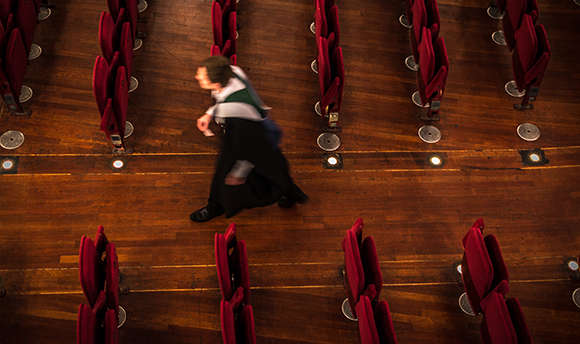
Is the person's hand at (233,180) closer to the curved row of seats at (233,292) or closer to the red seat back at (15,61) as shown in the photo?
the curved row of seats at (233,292)

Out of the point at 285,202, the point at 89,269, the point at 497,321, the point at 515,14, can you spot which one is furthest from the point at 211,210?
the point at 515,14

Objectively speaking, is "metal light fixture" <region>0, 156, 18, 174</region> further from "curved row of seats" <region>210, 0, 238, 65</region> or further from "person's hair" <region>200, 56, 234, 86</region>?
"person's hair" <region>200, 56, 234, 86</region>

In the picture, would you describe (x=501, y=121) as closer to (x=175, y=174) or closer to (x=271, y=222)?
(x=271, y=222)

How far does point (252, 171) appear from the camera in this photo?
159 cm

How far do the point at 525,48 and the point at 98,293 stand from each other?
4.40ft

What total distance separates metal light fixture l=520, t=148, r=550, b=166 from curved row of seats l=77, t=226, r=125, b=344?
3.91 ft

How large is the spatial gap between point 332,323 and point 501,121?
85 centimetres

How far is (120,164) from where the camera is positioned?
1895 millimetres

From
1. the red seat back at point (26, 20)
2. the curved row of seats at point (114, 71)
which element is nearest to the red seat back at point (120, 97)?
the curved row of seats at point (114, 71)

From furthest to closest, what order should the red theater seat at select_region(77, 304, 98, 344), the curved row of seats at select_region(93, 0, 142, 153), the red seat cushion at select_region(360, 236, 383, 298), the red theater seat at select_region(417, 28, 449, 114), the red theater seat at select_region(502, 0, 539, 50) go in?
1. the red theater seat at select_region(502, 0, 539, 50)
2. the red theater seat at select_region(417, 28, 449, 114)
3. the curved row of seats at select_region(93, 0, 142, 153)
4. the red seat cushion at select_region(360, 236, 383, 298)
5. the red theater seat at select_region(77, 304, 98, 344)

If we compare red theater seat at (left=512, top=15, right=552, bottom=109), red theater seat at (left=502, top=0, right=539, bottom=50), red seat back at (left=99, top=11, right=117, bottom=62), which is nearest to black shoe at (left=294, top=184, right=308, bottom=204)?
red seat back at (left=99, top=11, right=117, bottom=62)

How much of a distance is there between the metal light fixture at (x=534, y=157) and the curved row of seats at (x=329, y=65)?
56cm

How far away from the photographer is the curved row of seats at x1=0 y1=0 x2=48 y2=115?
71.9 inches

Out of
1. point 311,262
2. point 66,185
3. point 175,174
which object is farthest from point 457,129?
point 66,185
